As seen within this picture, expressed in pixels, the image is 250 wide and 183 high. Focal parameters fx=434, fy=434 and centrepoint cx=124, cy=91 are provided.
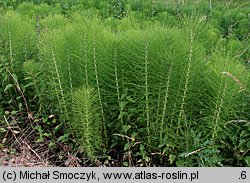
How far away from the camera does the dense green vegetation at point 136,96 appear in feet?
9.09

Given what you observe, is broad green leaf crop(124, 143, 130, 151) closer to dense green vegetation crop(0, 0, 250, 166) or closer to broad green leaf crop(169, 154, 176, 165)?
dense green vegetation crop(0, 0, 250, 166)

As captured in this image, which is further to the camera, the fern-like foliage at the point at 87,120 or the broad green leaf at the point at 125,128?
the broad green leaf at the point at 125,128

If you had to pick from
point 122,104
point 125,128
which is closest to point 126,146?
point 125,128

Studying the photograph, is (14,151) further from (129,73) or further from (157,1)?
(157,1)

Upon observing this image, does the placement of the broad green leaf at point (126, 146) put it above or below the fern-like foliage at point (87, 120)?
below

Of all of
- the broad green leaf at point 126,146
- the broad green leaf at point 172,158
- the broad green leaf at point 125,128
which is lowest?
the broad green leaf at point 172,158

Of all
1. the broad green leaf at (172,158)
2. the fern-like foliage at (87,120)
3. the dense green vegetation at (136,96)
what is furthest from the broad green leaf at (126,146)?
the broad green leaf at (172,158)

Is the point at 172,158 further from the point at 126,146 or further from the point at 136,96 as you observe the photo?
the point at 136,96

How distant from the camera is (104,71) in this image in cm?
296

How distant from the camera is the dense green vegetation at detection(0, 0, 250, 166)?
2771 millimetres

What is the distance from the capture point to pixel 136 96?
2.94m

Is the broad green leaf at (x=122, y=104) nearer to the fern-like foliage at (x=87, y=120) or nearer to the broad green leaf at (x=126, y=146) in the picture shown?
the fern-like foliage at (x=87, y=120)

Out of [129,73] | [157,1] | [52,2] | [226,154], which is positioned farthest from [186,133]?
[52,2]

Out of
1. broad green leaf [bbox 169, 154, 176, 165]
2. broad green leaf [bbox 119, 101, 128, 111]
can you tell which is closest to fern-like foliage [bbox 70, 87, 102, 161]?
broad green leaf [bbox 119, 101, 128, 111]
